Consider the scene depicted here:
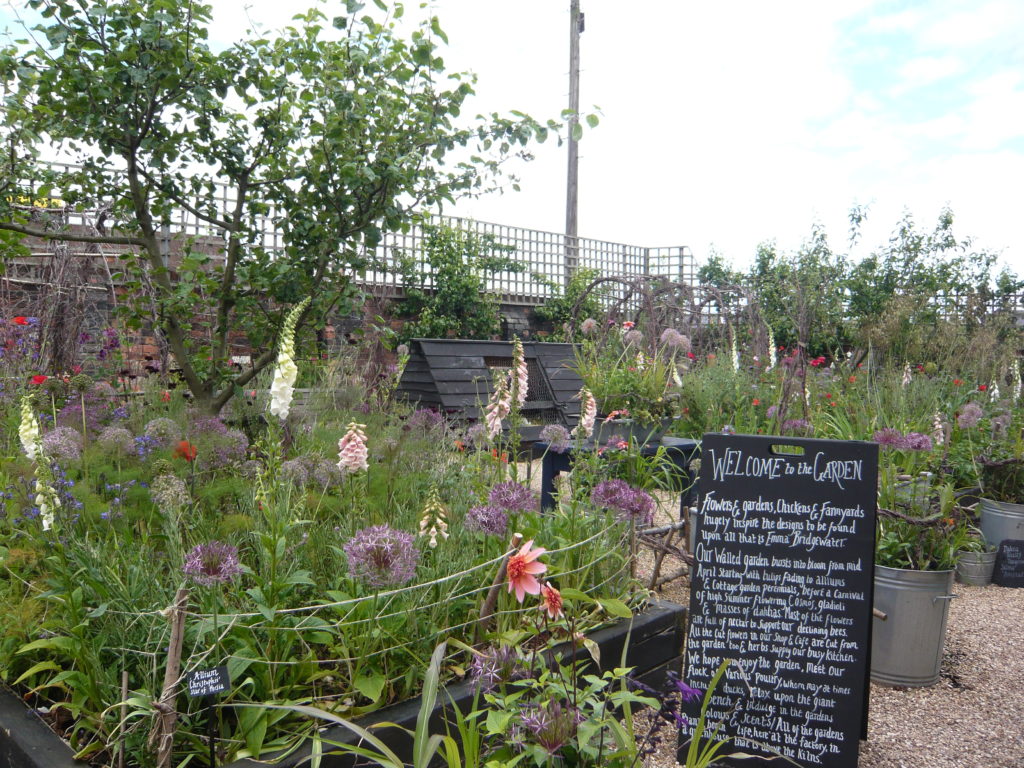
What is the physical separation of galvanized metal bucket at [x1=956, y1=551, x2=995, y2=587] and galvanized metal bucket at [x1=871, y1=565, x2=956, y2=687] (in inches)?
62.6

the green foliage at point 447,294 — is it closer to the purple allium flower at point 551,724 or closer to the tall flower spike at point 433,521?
the tall flower spike at point 433,521

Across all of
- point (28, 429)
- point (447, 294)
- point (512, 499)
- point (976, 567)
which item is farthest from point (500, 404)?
point (447, 294)

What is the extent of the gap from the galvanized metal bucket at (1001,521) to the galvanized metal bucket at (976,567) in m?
0.13

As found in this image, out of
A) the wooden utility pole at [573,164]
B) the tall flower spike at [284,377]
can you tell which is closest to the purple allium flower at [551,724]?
the tall flower spike at [284,377]

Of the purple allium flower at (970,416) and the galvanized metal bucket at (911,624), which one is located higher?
the purple allium flower at (970,416)

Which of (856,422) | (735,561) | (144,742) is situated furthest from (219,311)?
(856,422)

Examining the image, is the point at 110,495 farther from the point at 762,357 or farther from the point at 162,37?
the point at 762,357

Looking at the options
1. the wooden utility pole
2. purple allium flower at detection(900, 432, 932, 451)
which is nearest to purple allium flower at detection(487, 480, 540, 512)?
purple allium flower at detection(900, 432, 932, 451)

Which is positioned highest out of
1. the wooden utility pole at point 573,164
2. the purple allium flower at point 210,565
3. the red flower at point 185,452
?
the wooden utility pole at point 573,164

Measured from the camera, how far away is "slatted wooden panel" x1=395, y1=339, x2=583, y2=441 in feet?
24.6

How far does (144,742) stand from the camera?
179 cm

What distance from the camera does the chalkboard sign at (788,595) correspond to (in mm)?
2355

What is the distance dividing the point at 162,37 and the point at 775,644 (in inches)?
138

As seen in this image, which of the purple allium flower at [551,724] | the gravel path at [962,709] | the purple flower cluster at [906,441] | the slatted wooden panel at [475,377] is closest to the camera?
the purple allium flower at [551,724]
